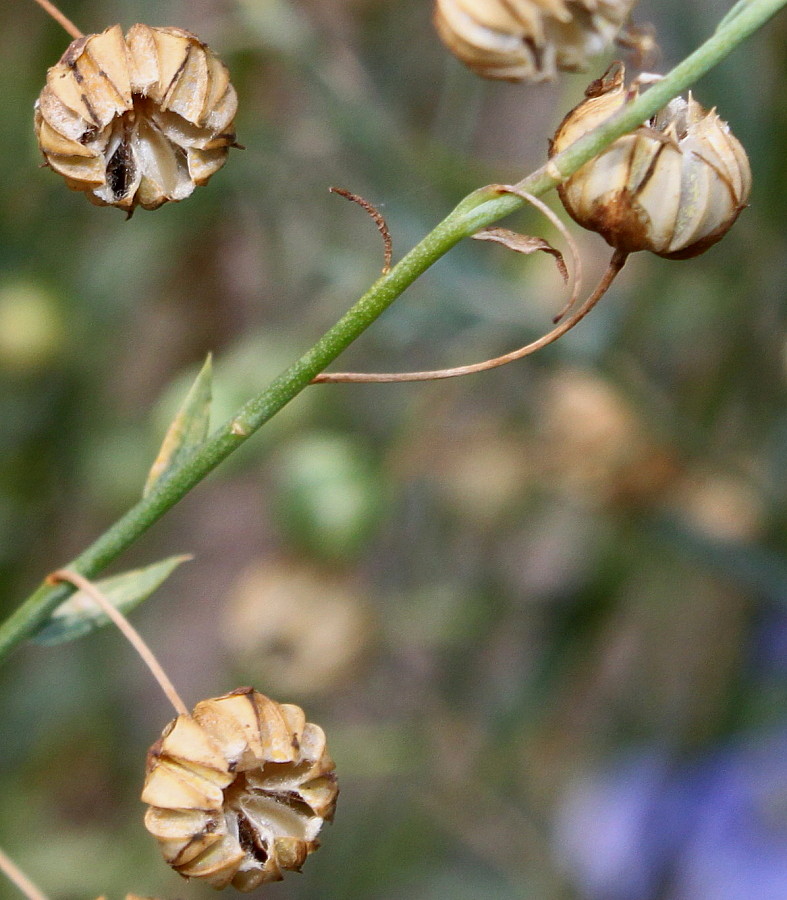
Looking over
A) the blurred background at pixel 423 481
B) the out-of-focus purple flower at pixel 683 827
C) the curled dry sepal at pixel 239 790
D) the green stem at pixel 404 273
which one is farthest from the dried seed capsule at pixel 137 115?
the out-of-focus purple flower at pixel 683 827

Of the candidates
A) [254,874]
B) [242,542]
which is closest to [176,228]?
[254,874]

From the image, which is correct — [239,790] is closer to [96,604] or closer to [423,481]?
[96,604]

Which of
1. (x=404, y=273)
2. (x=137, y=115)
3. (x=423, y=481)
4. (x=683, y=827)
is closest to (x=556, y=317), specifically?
(x=404, y=273)

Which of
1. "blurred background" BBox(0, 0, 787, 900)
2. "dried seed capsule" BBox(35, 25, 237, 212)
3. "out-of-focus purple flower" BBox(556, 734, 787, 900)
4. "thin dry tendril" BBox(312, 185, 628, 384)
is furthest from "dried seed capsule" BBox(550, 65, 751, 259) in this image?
"out-of-focus purple flower" BBox(556, 734, 787, 900)

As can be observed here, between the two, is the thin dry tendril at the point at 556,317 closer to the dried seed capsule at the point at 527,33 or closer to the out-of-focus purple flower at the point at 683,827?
the dried seed capsule at the point at 527,33

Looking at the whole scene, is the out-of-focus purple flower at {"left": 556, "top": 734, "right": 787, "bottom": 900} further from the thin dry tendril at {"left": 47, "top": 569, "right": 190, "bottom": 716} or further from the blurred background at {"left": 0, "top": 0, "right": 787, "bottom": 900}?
the thin dry tendril at {"left": 47, "top": 569, "right": 190, "bottom": 716}

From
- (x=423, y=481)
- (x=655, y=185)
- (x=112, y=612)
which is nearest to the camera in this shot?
(x=655, y=185)
